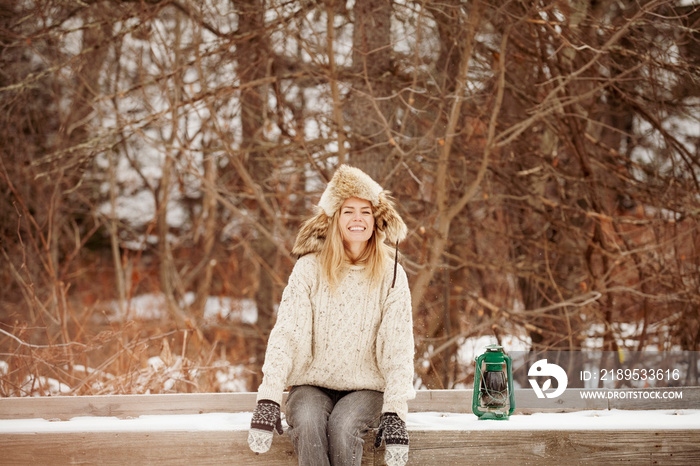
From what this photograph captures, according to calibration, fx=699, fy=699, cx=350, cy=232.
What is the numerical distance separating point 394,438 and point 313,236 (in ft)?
2.88

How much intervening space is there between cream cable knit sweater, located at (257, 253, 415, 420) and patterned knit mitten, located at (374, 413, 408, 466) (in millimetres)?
207

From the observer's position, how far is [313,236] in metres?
2.86

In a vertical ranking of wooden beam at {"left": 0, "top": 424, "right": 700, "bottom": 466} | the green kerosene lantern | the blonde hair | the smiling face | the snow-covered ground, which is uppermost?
the smiling face

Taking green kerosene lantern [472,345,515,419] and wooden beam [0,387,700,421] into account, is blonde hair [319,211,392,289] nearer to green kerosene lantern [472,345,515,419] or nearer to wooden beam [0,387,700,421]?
green kerosene lantern [472,345,515,419]

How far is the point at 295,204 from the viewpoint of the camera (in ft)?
23.1

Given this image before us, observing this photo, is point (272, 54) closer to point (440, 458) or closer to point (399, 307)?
point (399, 307)

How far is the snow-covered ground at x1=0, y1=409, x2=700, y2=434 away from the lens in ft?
8.68

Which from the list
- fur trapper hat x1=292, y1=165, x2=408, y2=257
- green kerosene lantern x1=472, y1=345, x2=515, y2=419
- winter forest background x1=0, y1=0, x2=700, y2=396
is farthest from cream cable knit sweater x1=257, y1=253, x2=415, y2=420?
winter forest background x1=0, y1=0, x2=700, y2=396

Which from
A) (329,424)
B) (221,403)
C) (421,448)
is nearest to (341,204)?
(329,424)

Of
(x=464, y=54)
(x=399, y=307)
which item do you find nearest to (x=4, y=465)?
(x=399, y=307)

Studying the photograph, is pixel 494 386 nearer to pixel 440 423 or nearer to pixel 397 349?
pixel 440 423

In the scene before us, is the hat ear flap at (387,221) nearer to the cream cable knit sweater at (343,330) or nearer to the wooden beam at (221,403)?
the cream cable knit sweater at (343,330)

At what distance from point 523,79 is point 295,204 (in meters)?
2.63

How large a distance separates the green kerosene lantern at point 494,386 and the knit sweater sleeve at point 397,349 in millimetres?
449
